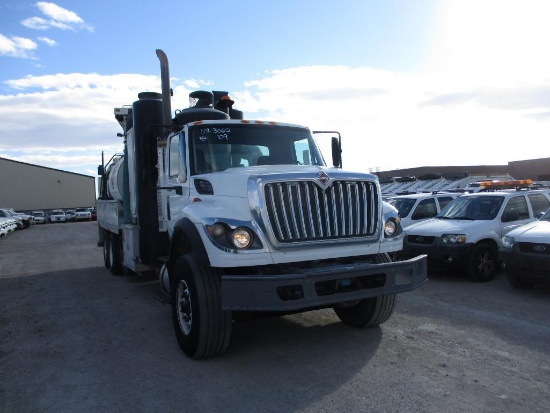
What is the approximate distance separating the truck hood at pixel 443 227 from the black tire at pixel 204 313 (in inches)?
225

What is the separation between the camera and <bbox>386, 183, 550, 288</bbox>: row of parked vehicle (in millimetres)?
7375

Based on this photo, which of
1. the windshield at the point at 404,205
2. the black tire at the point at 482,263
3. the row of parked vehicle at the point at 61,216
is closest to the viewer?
the black tire at the point at 482,263

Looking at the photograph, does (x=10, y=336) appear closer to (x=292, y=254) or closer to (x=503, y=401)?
(x=292, y=254)

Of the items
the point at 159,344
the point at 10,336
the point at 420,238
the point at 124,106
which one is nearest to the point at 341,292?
the point at 159,344

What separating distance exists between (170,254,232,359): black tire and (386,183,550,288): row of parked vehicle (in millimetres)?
5088

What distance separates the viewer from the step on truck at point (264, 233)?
4535 millimetres

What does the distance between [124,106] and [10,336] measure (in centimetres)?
543

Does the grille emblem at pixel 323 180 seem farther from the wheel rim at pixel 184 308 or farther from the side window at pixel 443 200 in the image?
the side window at pixel 443 200

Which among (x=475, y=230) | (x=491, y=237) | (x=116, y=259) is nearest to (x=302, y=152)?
(x=475, y=230)

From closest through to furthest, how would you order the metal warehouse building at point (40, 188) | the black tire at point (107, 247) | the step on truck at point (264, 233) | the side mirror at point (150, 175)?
the step on truck at point (264, 233) < the side mirror at point (150, 175) < the black tire at point (107, 247) < the metal warehouse building at point (40, 188)

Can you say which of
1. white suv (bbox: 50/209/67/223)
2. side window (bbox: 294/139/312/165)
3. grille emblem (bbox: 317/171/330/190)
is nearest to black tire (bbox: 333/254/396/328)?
grille emblem (bbox: 317/171/330/190)

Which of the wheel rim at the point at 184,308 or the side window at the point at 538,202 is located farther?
the side window at the point at 538,202

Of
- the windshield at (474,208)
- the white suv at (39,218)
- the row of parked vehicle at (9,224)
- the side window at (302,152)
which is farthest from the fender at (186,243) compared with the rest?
the white suv at (39,218)

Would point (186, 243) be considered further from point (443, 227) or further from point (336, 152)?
point (443, 227)
